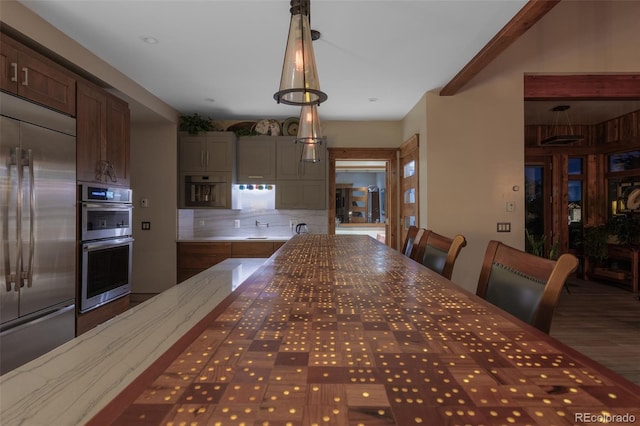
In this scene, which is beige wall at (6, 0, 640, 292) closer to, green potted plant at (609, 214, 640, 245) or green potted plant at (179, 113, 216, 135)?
green potted plant at (179, 113, 216, 135)

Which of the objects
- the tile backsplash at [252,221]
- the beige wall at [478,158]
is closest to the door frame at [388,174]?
the tile backsplash at [252,221]

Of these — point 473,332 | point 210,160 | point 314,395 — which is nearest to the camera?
point 314,395

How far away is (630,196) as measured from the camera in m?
4.95

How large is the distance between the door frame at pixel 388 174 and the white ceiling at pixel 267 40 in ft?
3.52

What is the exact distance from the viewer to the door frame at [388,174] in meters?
4.73

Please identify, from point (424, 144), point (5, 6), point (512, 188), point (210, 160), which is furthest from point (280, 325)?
point (210, 160)

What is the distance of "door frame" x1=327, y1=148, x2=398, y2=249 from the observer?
15.5 ft

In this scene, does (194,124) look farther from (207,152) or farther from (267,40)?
(267,40)

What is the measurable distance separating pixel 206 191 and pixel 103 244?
5.84 ft

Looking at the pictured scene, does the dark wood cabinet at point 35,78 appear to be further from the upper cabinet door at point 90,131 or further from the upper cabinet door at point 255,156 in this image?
the upper cabinet door at point 255,156

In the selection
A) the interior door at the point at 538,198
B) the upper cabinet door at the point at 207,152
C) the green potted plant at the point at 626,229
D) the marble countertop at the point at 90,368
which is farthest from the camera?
the interior door at the point at 538,198

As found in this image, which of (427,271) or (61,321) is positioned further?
(61,321)

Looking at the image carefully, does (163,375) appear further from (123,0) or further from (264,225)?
(264,225)

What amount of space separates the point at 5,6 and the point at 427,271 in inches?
116
